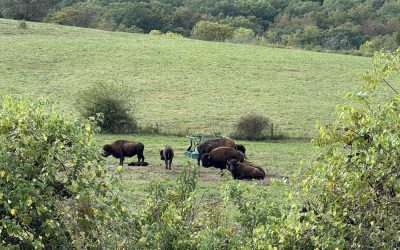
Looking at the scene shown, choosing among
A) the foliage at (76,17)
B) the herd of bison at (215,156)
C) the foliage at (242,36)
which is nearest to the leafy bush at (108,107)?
the herd of bison at (215,156)

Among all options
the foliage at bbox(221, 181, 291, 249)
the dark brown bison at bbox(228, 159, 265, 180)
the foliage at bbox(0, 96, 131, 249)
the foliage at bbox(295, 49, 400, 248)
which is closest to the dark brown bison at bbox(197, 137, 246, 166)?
the dark brown bison at bbox(228, 159, 265, 180)

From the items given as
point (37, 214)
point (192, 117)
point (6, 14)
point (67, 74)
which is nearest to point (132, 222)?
point (37, 214)

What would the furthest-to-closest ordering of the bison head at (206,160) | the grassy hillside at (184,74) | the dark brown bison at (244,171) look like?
the grassy hillside at (184,74), the bison head at (206,160), the dark brown bison at (244,171)

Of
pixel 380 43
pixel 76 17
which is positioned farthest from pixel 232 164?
pixel 76 17

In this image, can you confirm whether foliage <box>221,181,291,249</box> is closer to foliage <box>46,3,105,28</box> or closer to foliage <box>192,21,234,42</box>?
foliage <box>192,21,234,42</box>

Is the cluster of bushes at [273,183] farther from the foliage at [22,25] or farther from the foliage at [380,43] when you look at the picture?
the foliage at [380,43]

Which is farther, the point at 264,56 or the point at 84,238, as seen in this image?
the point at 264,56

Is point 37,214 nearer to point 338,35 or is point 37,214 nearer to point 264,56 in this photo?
point 264,56

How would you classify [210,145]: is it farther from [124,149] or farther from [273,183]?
[273,183]

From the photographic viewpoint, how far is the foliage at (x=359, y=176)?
26.4 ft

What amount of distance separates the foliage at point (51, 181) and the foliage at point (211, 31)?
6862 cm

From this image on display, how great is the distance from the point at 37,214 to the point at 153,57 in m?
48.4

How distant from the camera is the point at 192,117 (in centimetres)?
4019

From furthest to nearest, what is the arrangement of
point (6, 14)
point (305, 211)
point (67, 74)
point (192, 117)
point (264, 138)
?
point (6, 14)
point (67, 74)
point (192, 117)
point (264, 138)
point (305, 211)
